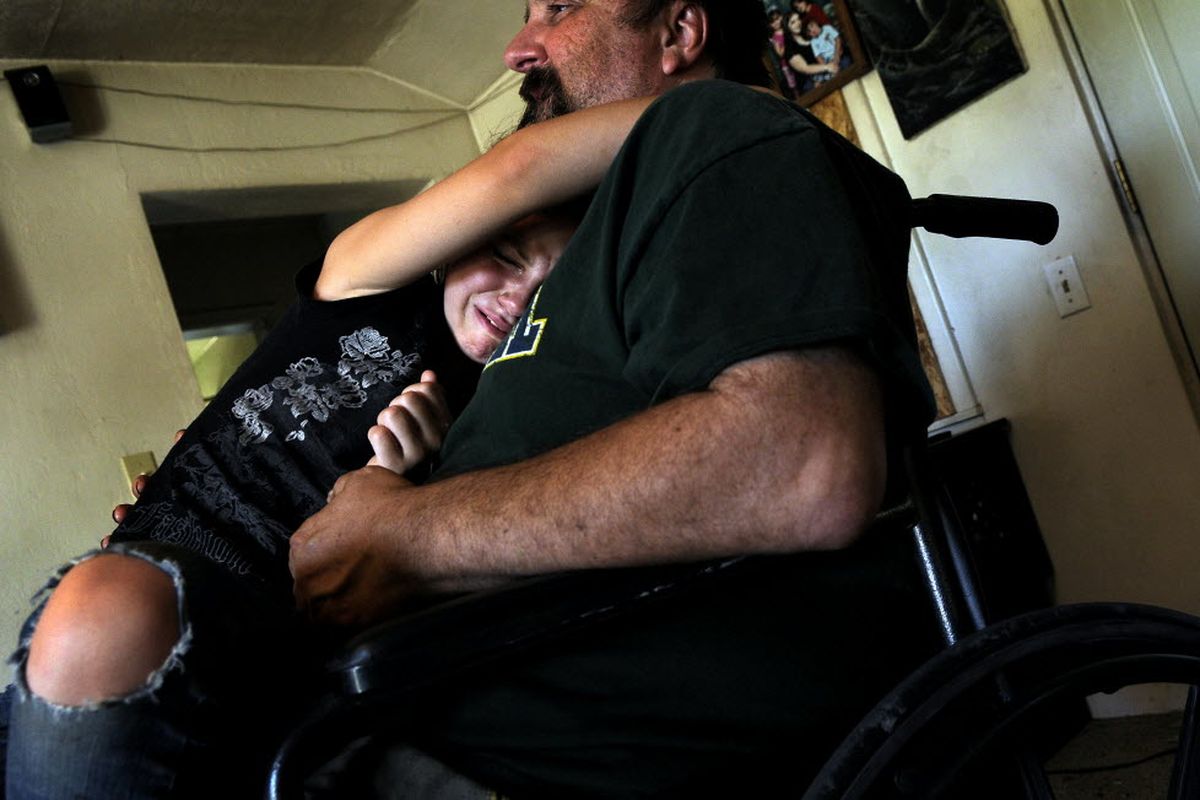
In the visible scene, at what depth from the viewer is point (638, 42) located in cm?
139

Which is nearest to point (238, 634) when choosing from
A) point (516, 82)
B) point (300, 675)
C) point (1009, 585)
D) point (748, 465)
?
point (300, 675)

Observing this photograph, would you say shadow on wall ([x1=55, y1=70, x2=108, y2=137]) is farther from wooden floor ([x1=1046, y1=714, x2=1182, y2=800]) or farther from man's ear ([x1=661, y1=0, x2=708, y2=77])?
wooden floor ([x1=1046, y1=714, x2=1182, y2=800])

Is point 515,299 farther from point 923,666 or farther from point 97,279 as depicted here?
point 97,279

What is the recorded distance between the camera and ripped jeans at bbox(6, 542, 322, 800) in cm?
→ 57

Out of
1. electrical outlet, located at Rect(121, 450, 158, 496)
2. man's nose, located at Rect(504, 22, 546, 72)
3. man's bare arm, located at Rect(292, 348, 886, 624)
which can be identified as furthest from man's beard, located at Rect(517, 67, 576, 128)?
electrical outlet, located at Rect(121, 450, 158, 496)

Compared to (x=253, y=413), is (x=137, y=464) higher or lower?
higher

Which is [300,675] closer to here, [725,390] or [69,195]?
[725,390]

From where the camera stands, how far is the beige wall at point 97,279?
2.78 m

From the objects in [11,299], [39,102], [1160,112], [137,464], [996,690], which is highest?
[39,102]

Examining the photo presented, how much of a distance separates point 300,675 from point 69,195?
2928 millimetres

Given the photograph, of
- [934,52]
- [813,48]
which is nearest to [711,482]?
[934,52]

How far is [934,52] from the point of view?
2.50 m

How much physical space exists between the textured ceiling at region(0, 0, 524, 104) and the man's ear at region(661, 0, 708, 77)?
2195 millimetres

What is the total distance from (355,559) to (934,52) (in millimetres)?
2197
